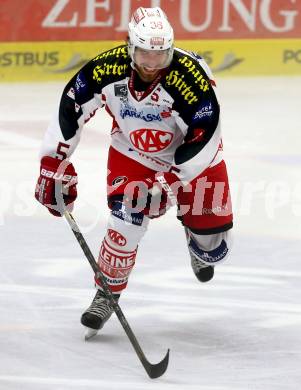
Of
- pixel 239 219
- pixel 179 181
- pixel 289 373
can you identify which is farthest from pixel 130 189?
pixel 239 219

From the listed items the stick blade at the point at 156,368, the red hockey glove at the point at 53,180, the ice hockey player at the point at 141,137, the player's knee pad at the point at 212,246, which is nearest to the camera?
the stick blade at the point at 156,368

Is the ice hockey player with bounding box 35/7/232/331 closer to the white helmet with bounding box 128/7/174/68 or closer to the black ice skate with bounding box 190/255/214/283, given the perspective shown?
the white helmet with bounding box 128/7/174/68

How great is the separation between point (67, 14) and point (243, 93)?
1.58 m

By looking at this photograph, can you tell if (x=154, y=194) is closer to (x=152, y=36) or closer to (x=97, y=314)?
(x=97, y=314)

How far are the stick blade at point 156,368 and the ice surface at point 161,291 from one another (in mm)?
34

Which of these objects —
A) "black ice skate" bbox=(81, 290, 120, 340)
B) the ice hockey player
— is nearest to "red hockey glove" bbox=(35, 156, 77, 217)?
the ice hockey player

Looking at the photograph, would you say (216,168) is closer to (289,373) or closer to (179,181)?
(179,181)

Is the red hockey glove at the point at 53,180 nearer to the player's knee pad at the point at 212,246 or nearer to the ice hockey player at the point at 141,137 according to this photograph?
the ice hockey player at the point at 141,137

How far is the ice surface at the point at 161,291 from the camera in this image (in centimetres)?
513

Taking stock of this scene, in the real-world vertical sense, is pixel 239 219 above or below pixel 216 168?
below

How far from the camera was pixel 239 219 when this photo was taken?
302 inches

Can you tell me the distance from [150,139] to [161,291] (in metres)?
0.97

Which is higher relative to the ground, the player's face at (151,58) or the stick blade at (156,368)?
the player's face at (151,58)

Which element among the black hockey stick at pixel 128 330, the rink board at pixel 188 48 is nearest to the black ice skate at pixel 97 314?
the black hockey stick at pixel 128 330
